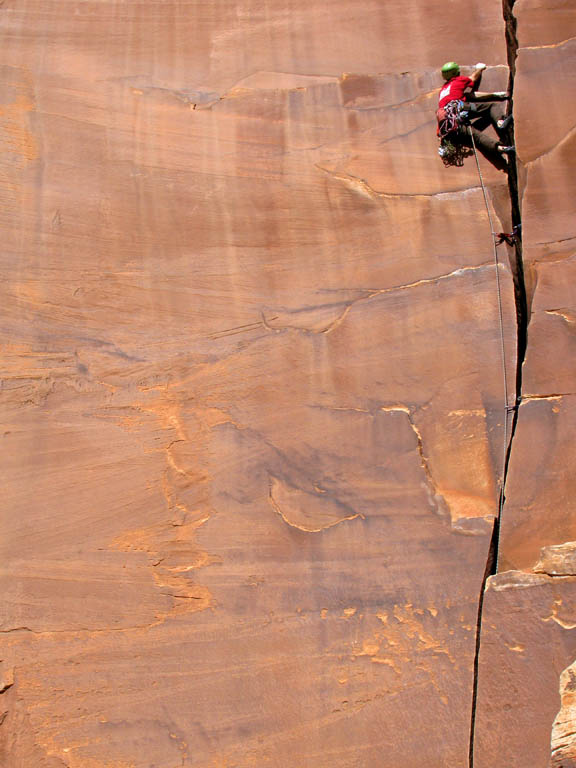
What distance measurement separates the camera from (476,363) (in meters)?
3.37

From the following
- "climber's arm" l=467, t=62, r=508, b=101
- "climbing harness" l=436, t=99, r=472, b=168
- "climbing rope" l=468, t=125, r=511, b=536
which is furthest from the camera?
"climber's arm" l=467, t=62, r=508, b=101

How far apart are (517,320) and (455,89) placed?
1.41 m

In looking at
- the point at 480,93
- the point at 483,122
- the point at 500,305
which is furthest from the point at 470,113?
the point at 500,305

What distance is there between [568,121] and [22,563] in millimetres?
3761

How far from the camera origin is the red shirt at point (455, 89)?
12.2 feet

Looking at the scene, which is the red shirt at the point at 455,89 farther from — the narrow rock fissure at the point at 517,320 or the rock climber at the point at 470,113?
the narrow rock fissure at the point at 517,320

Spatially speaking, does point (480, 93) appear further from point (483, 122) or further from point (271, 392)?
point (271, 392)

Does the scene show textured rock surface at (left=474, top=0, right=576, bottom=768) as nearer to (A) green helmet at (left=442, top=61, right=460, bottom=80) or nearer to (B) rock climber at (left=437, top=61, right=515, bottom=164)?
(B) rock climber at (left=437, top=61, right=515, bottom=164)

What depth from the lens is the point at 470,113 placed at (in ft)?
12.1

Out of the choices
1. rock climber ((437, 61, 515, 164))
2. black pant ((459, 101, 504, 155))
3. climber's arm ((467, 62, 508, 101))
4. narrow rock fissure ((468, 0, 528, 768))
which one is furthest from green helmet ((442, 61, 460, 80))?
narrow rock fissure ((468, 0, 528, 768))

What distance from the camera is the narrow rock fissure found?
296 centimetres

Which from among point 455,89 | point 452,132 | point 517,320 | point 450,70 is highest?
point 450,70

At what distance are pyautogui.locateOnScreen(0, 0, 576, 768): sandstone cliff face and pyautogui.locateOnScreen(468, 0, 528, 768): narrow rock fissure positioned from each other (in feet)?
0.11

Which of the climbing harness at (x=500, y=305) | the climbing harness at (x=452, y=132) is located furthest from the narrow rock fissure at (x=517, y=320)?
the climbing harness at (x=452, y=132)
